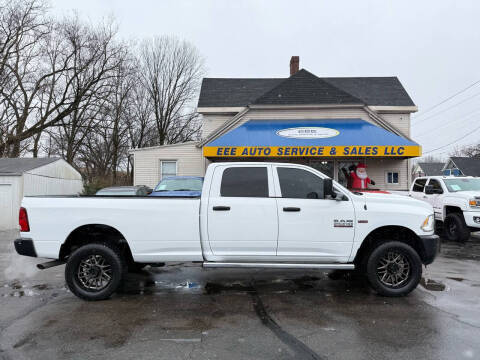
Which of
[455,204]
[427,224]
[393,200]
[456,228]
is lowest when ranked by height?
[456,228]

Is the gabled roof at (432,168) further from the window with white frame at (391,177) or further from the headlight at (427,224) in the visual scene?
the headlight at (427,224)

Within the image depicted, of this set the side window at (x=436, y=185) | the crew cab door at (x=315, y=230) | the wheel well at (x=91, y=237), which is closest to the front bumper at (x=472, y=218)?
the side window at (x=436, y=185)

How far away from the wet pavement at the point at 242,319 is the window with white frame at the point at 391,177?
11.0 meters

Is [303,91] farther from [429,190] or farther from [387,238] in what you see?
[387,238]

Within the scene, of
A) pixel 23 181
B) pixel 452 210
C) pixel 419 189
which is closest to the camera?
pixel 452 210

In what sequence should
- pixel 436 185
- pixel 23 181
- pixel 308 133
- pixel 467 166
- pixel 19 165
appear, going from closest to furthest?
pixel 436 185 < pixel 23 181 < pixel 308 133 < pixel 19 165 < pixel 467 166

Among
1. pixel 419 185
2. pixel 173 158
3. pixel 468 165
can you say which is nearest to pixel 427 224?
pixel 419 185

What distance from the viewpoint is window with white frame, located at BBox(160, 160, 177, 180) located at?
1759 cm

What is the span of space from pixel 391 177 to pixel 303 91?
6204 millimetres

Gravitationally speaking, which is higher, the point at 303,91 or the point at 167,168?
the point at 303,91

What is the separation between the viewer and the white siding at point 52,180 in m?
14.8

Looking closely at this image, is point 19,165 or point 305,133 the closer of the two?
point 305,133

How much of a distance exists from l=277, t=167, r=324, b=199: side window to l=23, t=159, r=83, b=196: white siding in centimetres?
1330

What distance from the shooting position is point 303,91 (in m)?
17.4
